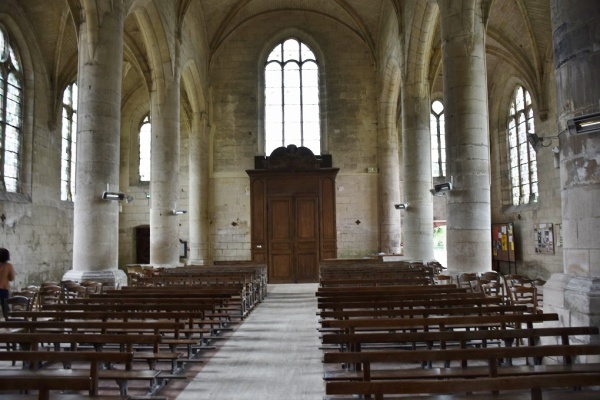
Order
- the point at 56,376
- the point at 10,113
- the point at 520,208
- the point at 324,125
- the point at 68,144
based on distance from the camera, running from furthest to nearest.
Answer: the point at 324,125 < the point at 520,208 < the point at 68,144 < the point at 10,113 < the point at 56,376

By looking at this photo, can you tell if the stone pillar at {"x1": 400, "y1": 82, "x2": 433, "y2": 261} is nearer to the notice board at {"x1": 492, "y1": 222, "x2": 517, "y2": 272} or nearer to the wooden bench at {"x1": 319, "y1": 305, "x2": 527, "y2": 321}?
the notice board at {"x1": 492, "y1": 222, "x2": 517, "y2": 272}

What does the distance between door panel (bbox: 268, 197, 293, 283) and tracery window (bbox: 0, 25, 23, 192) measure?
8.69m

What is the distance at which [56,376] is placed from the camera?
2873 millimetres

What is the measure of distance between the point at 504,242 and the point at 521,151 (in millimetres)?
3605

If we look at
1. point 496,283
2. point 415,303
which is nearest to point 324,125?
point 496,283

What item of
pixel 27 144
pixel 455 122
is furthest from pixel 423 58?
pixel 27 144

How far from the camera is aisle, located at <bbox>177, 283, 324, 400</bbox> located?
A: 4.67 metres

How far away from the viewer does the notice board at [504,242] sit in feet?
63.5

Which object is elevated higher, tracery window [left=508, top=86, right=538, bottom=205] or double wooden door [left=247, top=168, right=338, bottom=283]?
tracery window [left=508, top=86, right=538, bottom=205]

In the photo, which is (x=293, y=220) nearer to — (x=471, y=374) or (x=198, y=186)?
(x=198, y=186)

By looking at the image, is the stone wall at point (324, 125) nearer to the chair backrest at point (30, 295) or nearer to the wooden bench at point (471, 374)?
the chair backrest at point (30, 295)

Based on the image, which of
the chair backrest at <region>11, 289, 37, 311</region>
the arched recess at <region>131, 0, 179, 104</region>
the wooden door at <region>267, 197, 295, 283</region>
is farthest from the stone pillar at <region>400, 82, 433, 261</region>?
the chair backrest at <region>11, 289, 37, 311</region>

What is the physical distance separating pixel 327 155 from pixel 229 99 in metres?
4.63

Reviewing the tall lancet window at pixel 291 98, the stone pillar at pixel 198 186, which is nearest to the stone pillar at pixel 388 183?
the tall lancet window at pixel 291 98
